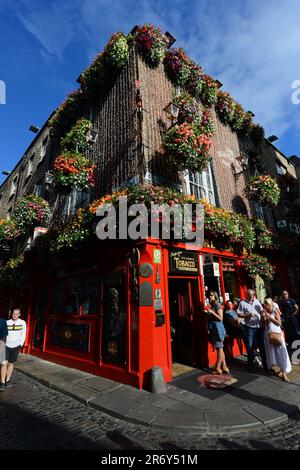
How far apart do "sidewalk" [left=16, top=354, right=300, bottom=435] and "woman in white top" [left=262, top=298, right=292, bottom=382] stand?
304 mm

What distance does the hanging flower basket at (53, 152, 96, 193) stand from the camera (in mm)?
8477

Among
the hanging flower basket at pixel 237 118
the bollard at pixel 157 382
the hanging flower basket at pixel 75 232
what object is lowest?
the bollard at pixel 157 382

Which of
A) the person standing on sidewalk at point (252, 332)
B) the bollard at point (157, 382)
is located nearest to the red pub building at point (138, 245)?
the bollard at point (157, 382)

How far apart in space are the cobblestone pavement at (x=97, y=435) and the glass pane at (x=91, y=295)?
3.11m

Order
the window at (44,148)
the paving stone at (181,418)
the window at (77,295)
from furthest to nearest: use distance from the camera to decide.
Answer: the window at (44,148) → the window at (77,295) → the paving stone at (181,418)

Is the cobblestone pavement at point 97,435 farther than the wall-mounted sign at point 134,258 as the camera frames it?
No

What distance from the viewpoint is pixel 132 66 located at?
9891mm

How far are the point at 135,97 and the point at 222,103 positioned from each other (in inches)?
235

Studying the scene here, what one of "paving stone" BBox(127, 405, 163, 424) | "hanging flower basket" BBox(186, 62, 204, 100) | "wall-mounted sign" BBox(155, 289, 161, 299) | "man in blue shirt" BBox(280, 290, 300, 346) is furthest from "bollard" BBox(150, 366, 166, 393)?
"hanging flower basket" BBox(186, 62, 204, 100)

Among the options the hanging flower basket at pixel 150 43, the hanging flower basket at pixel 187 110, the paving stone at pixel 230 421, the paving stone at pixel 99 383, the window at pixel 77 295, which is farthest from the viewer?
the hanging flower basket at pixel 150 43

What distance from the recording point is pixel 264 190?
10.7 metres

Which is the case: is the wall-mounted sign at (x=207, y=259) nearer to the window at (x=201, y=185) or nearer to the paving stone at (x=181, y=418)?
the window at (x=201, y=185)

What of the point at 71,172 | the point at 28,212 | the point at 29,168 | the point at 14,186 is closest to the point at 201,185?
the point at 71,172

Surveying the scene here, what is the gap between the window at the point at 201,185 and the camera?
9.95m
